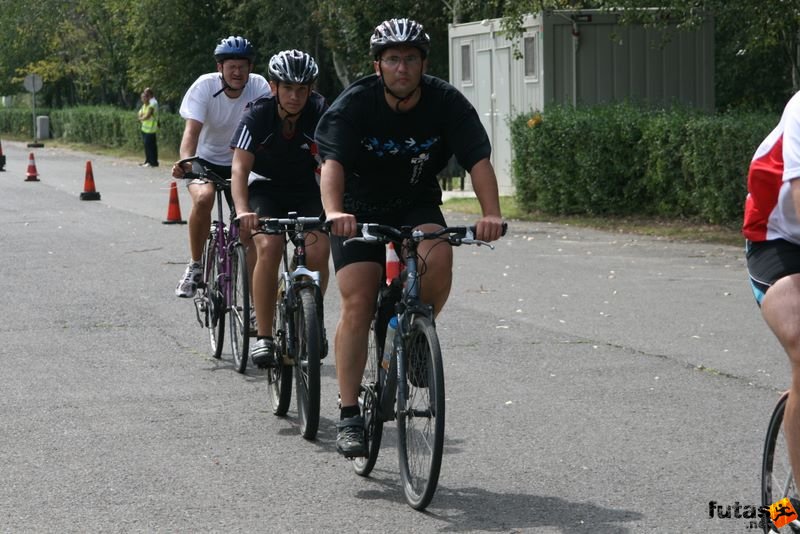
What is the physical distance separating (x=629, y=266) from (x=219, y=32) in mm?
32603

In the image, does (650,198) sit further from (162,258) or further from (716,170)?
(162,258)

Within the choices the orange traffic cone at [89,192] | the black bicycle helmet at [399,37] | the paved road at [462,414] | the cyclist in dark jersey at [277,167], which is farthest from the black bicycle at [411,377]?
the orange traffic cone at [89,192]

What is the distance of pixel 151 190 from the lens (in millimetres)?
27203

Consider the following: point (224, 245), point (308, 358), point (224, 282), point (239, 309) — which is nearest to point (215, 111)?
point (224, 245)

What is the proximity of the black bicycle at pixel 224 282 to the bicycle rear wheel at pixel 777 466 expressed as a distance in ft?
14.1

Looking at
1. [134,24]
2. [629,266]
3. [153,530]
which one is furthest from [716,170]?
[134,24]

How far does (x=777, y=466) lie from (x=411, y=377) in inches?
64.2

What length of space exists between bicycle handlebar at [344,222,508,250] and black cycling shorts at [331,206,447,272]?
0.24 metres

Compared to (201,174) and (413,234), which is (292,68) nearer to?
(201,174)

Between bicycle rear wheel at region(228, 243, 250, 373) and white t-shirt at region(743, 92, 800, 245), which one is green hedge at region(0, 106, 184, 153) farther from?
white t-shirt at region(743, 92, 800, 245)

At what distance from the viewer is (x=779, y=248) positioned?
439cm

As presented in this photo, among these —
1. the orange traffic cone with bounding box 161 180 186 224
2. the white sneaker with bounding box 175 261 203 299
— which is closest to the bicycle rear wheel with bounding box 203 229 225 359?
the white sneaker with bounding box 175 261 203 299

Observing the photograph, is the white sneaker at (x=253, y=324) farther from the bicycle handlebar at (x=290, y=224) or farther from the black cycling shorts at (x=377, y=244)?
the black cycling shorts at (x=377, y=244)

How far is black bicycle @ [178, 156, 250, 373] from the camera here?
338 inches
